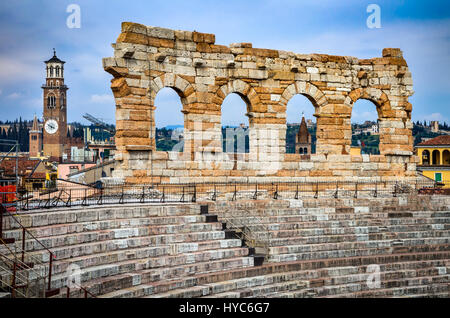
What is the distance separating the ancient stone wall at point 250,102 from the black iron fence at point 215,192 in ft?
1.12

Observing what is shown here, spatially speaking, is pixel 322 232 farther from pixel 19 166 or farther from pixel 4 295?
pixel 19 166

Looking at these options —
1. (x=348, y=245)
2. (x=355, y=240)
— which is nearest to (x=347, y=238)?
(x=355, y=240)

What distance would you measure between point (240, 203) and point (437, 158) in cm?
3437

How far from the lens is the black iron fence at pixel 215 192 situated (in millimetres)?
15717

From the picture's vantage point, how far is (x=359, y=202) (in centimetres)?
1925

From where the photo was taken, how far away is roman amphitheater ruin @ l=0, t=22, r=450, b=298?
39.1 feet

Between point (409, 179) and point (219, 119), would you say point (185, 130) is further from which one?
point (409, 179)

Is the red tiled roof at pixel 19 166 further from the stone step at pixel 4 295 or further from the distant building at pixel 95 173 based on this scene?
the stone step at pixel 4 295

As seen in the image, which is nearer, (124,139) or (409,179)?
(124,139)
